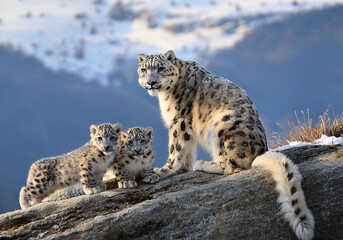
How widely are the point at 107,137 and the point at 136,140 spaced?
17.4 inches

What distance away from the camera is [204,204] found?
6.59 metres

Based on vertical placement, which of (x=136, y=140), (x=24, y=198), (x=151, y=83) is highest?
(x=151, y=83)

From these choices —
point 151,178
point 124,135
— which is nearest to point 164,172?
point 151,178

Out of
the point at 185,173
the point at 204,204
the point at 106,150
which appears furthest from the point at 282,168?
the point at 106,150

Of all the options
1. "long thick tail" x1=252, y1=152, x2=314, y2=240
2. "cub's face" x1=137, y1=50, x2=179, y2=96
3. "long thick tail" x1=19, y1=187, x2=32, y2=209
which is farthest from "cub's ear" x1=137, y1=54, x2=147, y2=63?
"long thick tail" x1=19, y1=187, x2=32, y2=209

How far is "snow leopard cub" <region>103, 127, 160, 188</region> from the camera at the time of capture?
721 cm

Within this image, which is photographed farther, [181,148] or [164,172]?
[181,148]

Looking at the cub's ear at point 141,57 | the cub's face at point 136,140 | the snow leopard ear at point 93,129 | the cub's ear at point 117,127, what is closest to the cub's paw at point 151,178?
the cub's face at point 136,140

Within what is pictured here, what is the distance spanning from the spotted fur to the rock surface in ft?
1.29

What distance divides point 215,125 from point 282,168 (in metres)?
1.41

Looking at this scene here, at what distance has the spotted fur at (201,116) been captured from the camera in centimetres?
738

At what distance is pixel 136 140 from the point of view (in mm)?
7234

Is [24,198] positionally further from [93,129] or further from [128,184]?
[128,184]

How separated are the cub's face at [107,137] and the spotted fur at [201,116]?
92cm
